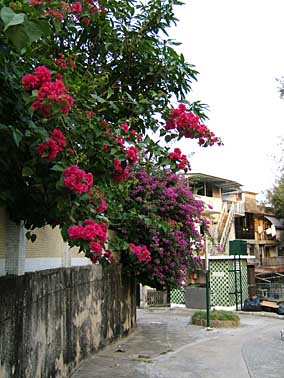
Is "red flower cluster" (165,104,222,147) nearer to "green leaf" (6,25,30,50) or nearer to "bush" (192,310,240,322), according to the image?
"green leaf" (6,25,30,50)

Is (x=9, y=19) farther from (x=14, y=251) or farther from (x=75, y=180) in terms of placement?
(x=14, y=251)

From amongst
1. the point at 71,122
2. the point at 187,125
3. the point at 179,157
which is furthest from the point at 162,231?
the point at 71,122

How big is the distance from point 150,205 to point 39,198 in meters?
6.55

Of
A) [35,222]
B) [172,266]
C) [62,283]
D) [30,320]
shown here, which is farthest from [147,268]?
[35,222]

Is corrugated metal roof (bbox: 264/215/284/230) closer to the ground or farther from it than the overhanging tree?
farther from it

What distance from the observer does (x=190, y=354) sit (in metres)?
9.09

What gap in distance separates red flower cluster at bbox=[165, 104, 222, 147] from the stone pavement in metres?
4.61

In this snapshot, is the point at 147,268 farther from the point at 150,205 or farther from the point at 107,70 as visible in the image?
the point at 107,70

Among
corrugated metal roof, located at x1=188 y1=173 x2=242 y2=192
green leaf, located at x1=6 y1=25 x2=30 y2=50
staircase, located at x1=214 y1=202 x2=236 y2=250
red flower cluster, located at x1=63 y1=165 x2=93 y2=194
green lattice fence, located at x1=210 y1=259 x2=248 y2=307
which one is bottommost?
green lattice fence, located at x1=210 y1=259 x2=248 y2=307

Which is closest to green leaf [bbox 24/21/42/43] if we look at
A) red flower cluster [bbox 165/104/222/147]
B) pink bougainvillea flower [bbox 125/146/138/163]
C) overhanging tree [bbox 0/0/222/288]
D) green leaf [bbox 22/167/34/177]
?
overhanging tree [bbox 0/0/222/288]

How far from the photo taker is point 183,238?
37.0 feet

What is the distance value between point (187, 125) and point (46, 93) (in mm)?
1700

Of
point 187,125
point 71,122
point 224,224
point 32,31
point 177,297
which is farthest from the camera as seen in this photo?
point 224,224

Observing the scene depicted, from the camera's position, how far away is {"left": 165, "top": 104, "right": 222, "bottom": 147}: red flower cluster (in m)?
3.95
